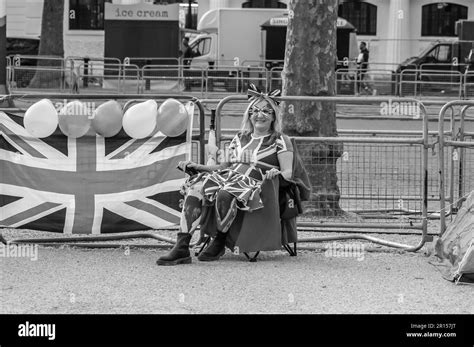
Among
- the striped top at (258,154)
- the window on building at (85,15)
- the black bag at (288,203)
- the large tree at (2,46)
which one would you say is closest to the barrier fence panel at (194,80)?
the large tree at (2,46)

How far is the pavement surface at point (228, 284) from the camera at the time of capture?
708 centimetres

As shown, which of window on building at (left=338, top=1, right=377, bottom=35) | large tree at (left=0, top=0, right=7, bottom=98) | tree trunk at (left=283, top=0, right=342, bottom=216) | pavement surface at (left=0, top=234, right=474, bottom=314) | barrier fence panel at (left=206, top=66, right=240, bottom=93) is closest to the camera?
pavement surface at (left=0, top=234, right=474, bottom=314)

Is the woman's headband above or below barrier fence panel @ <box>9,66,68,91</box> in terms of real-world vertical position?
below

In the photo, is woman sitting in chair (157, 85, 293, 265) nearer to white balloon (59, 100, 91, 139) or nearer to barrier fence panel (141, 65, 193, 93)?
white balloon (59, 100, 91, 139)

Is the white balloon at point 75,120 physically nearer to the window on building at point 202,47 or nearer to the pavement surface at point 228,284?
the pavement surface at point 228,284

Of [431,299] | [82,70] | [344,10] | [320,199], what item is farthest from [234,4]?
[431,299]

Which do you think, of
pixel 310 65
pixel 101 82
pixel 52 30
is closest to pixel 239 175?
pixel 310 65

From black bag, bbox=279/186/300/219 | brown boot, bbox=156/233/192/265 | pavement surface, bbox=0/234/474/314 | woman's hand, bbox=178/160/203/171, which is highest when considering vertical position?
woman's hand, bbox=178/160/203/171

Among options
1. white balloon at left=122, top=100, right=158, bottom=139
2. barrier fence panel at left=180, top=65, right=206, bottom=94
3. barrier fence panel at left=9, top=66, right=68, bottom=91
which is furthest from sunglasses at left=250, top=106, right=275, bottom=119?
barrier fence panel at left=9, top=66, right=68, bottom=91

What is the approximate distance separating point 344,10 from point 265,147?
4245 cm

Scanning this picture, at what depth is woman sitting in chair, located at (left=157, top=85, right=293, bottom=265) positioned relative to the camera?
848cm

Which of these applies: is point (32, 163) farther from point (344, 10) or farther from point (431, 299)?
point (344, 10)

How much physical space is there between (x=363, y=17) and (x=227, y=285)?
1711 inches

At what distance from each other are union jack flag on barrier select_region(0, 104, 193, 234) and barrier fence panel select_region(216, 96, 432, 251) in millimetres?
683
